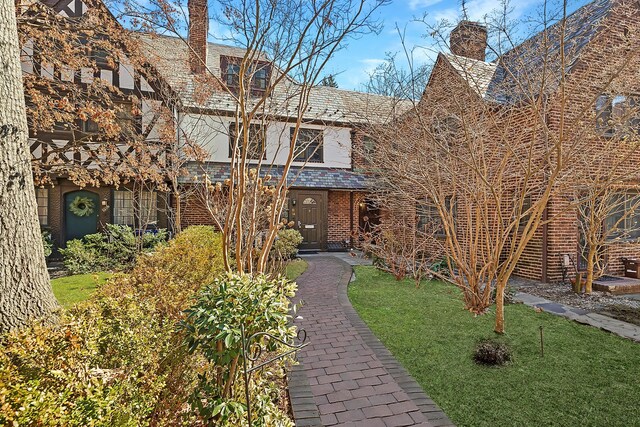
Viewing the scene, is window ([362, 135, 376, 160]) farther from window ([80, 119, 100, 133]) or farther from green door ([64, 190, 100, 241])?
green door ([64, 190, 100, 241])

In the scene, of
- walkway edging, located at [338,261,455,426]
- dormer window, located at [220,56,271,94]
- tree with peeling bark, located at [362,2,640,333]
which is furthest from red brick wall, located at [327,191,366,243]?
walkway edging, located at [338,261,455,426]

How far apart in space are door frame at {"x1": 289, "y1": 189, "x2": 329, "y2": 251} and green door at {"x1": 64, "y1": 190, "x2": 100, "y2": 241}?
743cm

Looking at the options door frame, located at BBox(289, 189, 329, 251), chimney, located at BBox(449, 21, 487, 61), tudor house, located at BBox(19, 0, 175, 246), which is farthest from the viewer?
door frame, located at BBox(289, 189, 329, 251)

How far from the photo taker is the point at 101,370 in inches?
76.2

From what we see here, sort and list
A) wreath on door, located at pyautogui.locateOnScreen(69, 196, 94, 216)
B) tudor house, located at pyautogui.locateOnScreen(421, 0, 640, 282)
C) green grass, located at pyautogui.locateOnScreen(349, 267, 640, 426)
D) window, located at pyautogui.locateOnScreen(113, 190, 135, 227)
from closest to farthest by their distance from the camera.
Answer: green grass, located at pyautogui.locateOnScreen(349, 267, 640, 426) → tudor house, located at pyautogui.locateOnScreen(421, 0, 640, 282) → wreath on door, located at pyautogui.locateOnScreen(69, 196, 94, 216) → window, located at pyautogui.locateOnScreen(113, 190, 135, 227)

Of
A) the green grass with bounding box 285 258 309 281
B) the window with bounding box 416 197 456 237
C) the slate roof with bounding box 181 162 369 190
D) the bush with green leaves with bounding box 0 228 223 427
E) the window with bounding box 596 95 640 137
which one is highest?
the window with bounding box 596 95 640 137

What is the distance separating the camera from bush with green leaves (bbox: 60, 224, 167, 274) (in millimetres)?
9578

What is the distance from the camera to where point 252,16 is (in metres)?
3.58

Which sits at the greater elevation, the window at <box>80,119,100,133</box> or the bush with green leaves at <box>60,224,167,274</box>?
the window at <box>80,119,100,133</box>

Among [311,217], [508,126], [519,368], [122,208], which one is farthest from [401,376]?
[122,208]

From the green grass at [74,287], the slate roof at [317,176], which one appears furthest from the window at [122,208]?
the green grass at [74,287]

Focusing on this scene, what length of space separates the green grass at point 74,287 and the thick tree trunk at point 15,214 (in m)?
3.56

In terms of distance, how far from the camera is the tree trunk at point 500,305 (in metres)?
4.50

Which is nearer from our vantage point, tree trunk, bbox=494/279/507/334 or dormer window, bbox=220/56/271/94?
dormer window, bbox=220/56/271/94
